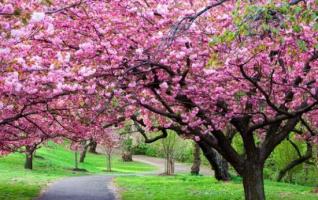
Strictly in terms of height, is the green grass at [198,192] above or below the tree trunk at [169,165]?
below

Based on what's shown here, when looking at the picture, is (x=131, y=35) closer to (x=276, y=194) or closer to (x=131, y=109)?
(x=131, y=109)

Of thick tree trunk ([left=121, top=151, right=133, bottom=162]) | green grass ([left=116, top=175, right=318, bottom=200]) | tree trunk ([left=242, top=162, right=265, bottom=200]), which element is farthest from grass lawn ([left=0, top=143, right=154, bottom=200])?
tree trunk ([left=242, top=162, right=265, bottom=200])

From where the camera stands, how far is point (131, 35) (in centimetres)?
967

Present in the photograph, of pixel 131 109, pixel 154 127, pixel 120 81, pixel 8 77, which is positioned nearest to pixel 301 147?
pixel 154 127

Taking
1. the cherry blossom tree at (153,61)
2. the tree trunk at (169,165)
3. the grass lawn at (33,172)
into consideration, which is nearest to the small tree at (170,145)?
the tree trunk at (169,165)

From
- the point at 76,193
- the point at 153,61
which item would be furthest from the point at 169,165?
the point at 153,61

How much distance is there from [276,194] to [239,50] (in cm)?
1179

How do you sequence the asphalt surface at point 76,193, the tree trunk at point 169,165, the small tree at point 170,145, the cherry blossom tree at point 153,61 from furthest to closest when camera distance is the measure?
1. the tree trunk at point 169,165
2. the small tree at point 170,145
3. the asphalt surface at point 76,193
4. the cherry blossom tree at point 153,61

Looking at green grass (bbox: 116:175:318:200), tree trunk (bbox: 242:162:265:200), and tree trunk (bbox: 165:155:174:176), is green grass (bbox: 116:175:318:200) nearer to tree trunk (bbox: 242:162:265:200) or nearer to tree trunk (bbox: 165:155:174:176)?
tree trunk (bbox: 242:162:265:200)

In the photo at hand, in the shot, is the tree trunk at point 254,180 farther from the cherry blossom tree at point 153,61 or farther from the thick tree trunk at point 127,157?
the thick tree trunk at point 127,157

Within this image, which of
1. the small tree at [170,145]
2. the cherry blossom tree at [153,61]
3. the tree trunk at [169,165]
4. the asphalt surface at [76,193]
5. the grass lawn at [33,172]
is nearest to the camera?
the cherry blossom tree at [153,61]

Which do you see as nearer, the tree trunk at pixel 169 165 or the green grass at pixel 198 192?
the green grass at pixel 198 192

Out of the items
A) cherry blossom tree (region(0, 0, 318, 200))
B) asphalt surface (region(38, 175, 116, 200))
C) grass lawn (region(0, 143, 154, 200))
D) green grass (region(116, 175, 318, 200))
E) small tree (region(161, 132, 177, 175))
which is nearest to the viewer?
cherry blossom tree (region(0, 0, 318, 200))

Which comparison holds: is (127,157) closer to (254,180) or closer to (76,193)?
(76,193)
